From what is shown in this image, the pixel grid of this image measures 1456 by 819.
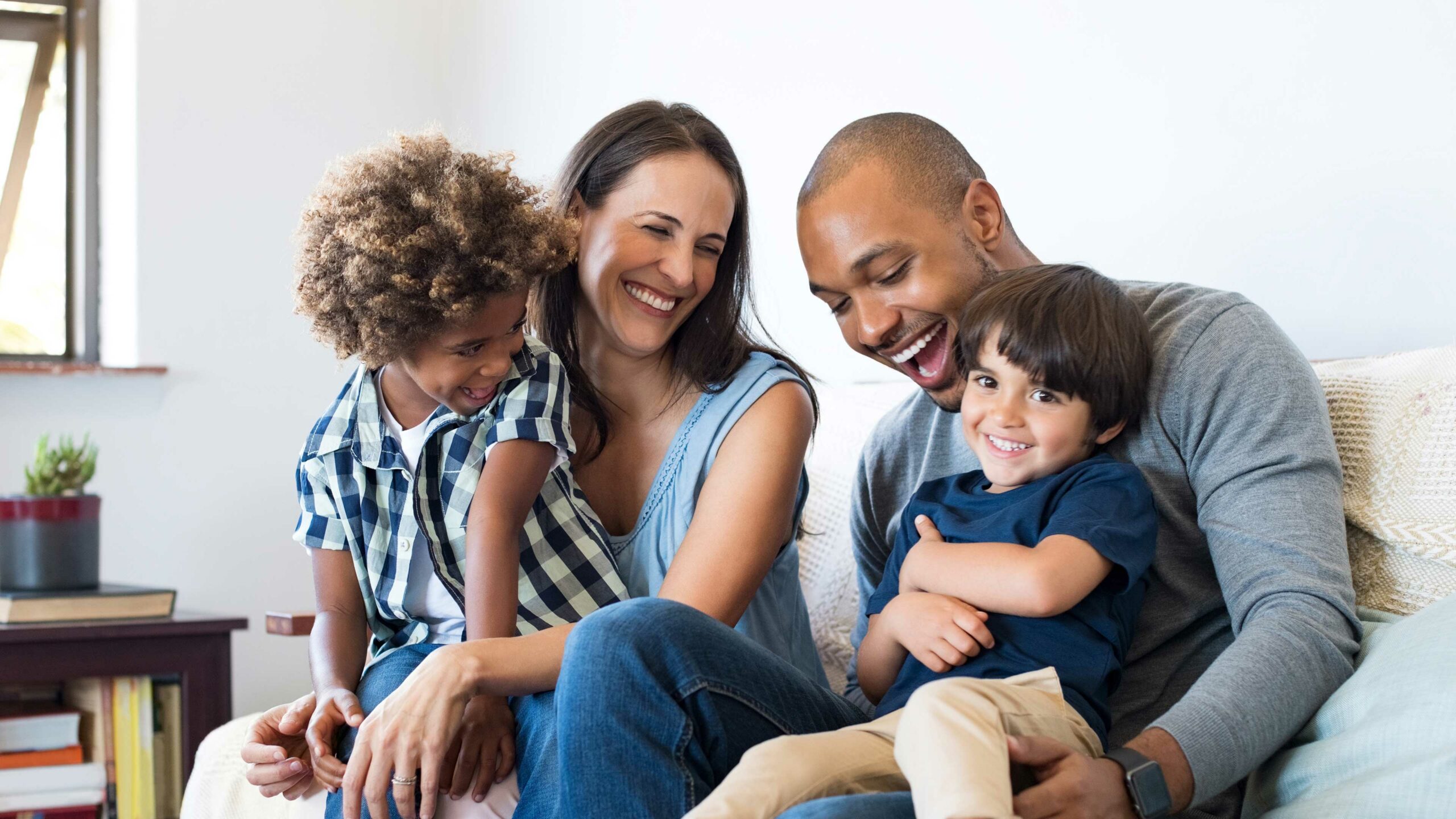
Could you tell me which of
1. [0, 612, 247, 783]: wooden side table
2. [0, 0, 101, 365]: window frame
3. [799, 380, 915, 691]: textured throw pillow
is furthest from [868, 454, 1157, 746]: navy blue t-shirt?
[0, 0, 101, 365]: window frame

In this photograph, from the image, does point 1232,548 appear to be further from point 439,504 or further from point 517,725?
point 439,504

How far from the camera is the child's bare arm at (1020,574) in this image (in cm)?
107

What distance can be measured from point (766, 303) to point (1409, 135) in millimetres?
1303

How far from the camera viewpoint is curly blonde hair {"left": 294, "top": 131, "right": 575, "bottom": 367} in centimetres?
128

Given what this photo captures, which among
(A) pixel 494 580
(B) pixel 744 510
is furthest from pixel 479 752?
(B) pixel 744 510

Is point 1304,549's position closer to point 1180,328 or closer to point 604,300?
point 1180,328

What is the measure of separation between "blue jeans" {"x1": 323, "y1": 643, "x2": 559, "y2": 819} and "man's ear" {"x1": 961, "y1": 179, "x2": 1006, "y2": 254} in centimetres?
73

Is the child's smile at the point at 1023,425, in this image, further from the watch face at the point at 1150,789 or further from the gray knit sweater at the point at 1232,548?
the watch face at the point at 1150,789

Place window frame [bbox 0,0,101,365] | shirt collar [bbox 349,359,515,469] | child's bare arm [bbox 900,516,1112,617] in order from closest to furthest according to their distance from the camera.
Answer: child's bare arm [bbox 900,516,1112,617], shirt collar [bbox 349,359,515,469], window frame [bbox 0,0,101,365]

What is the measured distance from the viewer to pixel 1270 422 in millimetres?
1120

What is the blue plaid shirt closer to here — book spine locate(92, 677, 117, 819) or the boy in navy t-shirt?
the boy in navy t-shirt

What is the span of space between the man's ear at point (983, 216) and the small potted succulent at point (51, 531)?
1.86 meters

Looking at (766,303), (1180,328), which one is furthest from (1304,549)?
(766,303)

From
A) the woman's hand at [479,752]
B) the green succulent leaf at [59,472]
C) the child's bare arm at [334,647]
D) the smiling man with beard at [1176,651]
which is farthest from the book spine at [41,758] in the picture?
the smiling man with beard at [1176,651]
